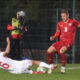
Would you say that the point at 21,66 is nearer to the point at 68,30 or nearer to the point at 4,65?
the point at 4,65

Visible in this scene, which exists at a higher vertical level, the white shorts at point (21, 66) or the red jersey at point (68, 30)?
the red jersey at point (68, 30)

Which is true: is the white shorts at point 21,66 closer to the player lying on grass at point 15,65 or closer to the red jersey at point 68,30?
the player lying on grass at point 15,65

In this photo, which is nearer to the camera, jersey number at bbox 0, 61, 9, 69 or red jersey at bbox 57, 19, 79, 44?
jersey number at bbox 0, 61, 9, 69

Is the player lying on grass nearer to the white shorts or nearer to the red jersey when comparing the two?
the white shorts

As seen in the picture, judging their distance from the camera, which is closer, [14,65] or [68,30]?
[14,65]

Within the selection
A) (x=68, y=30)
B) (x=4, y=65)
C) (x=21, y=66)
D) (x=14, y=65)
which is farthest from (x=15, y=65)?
(x=68, y=30)

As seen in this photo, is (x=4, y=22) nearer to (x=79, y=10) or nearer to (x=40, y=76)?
(x=79, y=10)

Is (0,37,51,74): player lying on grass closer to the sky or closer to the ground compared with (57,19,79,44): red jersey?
closer to the ground

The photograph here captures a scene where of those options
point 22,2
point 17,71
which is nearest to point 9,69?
point 17,71

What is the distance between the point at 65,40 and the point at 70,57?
4686 mm

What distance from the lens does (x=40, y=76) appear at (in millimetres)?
11406

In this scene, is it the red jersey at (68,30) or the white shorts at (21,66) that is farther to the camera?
the red jersey at (68,30)

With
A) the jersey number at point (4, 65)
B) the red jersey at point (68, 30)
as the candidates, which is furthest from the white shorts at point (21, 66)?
the red jersey at point (68, 30)

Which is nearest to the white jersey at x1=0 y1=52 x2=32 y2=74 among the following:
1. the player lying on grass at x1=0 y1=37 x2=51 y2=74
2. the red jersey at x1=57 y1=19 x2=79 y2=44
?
the player lying on grass at x1=0 y1=37 x2=51 y2=74
